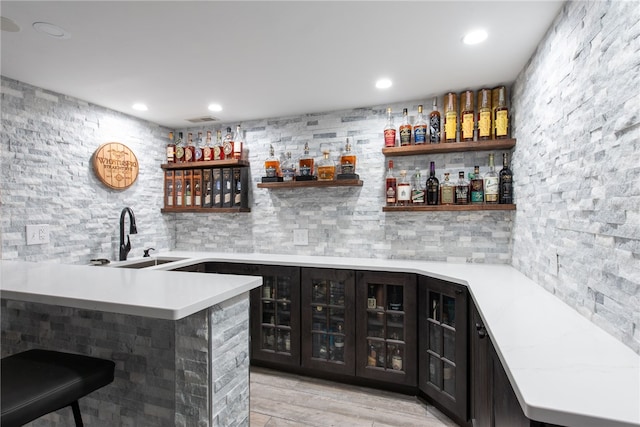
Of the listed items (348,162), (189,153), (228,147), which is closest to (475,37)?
(348,162)

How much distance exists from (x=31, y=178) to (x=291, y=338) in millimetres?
2389

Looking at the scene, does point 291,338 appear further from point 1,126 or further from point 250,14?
point 1,126

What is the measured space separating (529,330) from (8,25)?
9.37 ft

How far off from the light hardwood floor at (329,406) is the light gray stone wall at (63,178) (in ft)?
6.36

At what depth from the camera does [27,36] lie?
1.81m

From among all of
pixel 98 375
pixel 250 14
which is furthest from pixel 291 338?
pixel 250 14

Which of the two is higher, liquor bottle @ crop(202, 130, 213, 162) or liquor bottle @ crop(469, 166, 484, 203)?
liquor bottle @ crop(202, 130, 213, 162)

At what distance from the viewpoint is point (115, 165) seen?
122 inches

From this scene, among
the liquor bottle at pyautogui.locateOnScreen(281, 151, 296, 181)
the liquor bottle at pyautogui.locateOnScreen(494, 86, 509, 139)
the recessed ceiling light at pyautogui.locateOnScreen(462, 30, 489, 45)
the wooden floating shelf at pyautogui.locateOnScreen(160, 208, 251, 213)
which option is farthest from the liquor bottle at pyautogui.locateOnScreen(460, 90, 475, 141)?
the wooden floating shelf at pyautogui.locateOnScreen(160, 208, 251, 213)

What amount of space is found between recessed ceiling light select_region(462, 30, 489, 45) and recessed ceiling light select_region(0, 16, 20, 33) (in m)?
2.43

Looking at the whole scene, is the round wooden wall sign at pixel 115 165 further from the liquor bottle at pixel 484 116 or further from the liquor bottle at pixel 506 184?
the liquor bottle at pixel 506 184

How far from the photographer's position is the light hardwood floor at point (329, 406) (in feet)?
6.98

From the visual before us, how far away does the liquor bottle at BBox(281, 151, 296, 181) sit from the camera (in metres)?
3.21

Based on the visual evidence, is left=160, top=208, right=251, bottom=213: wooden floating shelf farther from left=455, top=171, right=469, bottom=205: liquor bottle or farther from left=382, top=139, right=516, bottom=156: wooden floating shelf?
left=455, top=171, right=469, bottom=205: liquor bottle
